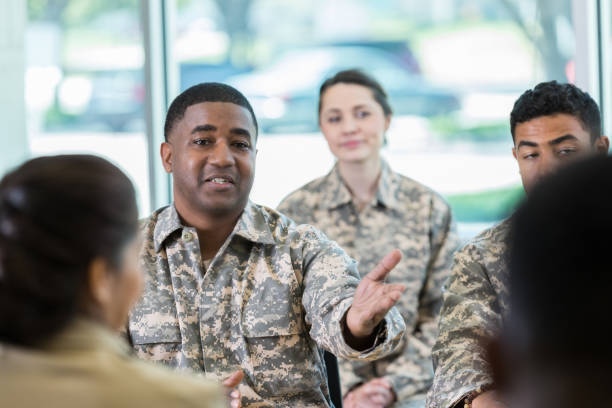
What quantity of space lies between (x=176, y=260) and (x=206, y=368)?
0.95ft

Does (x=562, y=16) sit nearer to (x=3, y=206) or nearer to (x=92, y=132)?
(x=92, y=132)

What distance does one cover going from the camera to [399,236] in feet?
10.3

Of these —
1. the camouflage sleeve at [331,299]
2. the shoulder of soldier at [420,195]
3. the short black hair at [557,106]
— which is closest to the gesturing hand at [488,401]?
the camouflage sleeve at [331,299]

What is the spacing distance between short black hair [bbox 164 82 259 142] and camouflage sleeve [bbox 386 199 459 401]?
1.12 meters

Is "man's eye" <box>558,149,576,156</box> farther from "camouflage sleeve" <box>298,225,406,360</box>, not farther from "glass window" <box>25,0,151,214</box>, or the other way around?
"glass window" <box>25,0,151,214</box>

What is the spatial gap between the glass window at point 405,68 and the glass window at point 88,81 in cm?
29

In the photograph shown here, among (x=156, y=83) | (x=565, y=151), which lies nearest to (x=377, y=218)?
(x=565, y=151)

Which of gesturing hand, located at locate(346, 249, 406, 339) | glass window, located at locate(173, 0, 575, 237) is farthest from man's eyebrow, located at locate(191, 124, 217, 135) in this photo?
glass window, located at locate(173, 0, 575, 237)

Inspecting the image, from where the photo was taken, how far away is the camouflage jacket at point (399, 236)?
2.93m

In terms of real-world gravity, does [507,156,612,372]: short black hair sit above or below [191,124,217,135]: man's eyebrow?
below

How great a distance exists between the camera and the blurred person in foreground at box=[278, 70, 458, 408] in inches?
114

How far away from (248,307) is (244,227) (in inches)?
8.3

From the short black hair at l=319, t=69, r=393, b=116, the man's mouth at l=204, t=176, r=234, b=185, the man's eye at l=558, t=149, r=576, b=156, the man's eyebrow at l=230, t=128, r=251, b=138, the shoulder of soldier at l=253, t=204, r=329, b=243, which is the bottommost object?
the shoulder of soldier at l=253, t=204, r=329, b=243

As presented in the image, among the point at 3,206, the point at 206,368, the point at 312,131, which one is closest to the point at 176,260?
the point at 206,368
